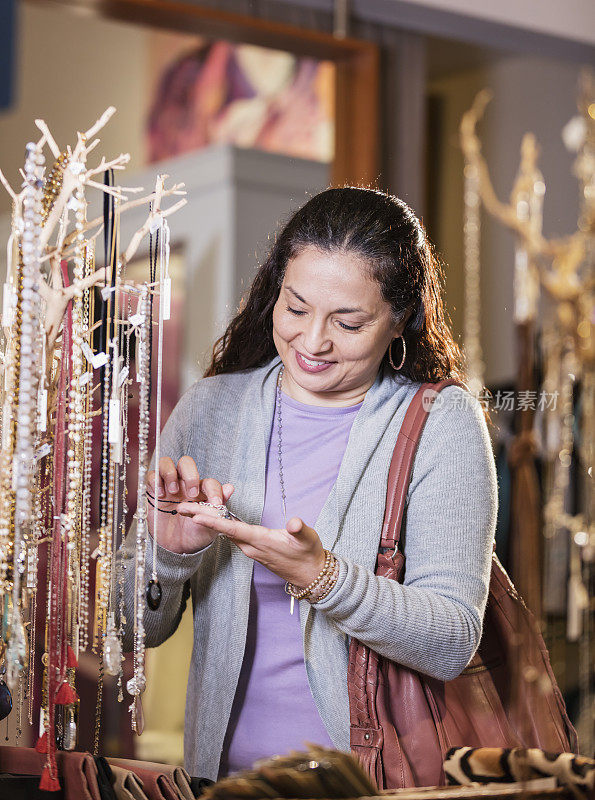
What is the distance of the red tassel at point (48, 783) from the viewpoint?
2.97ft

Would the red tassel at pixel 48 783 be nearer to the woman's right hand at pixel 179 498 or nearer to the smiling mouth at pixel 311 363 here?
the woman's right hand at pixel 179 498

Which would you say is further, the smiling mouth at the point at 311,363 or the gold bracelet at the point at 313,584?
the smiling mouth at the point at 311,363

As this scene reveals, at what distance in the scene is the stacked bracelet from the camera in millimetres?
941

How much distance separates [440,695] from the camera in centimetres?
107

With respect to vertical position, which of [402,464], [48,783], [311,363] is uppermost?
[311,363]

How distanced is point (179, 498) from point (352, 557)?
182mm

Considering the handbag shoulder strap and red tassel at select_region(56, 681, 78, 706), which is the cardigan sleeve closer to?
the handbag shoulder strap

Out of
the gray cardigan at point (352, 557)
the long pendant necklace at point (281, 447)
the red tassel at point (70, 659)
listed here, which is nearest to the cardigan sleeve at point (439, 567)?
the gray cardigan at point (352, 557)

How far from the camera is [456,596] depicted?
100 centimetres

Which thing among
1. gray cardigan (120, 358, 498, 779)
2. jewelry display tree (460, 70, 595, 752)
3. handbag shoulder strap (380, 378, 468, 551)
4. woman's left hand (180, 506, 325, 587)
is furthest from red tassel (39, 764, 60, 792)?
A: jewelry display tree (460, 70, 595, 752)

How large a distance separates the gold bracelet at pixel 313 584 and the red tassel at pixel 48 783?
0.87ft

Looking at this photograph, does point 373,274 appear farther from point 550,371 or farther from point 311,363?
point 550,371

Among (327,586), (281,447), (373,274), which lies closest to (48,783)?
(327,586)

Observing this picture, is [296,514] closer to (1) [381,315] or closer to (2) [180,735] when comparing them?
(1) [381,315]
